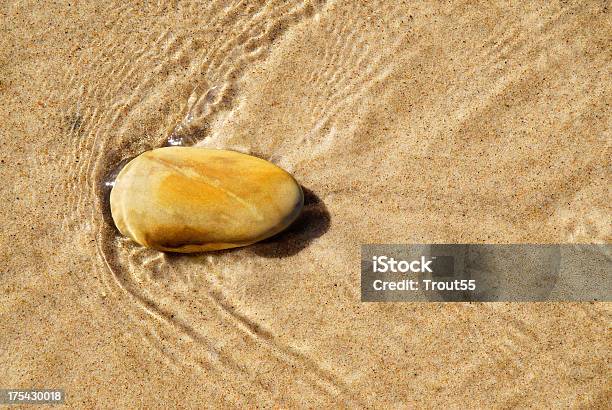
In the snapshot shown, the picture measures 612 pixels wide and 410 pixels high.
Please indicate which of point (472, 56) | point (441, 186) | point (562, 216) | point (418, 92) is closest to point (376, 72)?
point (418, 92)

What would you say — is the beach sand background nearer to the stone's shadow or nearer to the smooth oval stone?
the stone's shadow

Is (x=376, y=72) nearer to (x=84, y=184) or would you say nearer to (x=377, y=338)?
(x=377, y=338)

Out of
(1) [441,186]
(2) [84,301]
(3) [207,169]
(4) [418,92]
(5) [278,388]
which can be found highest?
(4) [418,92]

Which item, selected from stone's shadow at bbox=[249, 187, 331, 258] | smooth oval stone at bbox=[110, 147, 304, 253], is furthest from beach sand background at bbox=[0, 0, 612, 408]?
smooth oval stone at bbox=[110, 147, 304, 253]

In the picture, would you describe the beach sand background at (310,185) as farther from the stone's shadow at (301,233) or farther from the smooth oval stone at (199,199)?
the smooth oval stone at (199,199)

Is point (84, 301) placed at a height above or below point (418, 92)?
below

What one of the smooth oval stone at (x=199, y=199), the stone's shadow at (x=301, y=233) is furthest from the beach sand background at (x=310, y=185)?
the smooth oval stone at (x=199, y=199)

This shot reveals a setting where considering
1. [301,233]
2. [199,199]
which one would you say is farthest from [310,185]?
[199,199]
